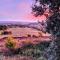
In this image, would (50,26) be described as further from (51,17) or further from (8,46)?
(8,46)

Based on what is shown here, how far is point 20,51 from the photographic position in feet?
65.8

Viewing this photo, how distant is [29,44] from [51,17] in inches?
385

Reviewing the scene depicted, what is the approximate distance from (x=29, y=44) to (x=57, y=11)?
10.1 m

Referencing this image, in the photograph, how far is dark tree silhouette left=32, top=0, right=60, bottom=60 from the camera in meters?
12.9

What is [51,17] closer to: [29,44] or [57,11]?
[57,11]

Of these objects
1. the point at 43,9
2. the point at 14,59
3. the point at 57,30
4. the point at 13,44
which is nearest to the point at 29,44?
the point at 13,44

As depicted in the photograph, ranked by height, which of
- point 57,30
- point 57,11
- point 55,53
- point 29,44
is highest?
point 57,11

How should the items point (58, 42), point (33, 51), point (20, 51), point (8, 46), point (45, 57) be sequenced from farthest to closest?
1. point (8, 46)
2. point (20, 51)
3. point (33, 51)
4. point (45, 57)
5. point (58, 42)

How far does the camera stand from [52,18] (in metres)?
14.0

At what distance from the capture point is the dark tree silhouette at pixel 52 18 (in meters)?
12.9

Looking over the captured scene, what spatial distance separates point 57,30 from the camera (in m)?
13.2

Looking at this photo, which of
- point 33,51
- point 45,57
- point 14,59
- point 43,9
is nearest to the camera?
point 45,57

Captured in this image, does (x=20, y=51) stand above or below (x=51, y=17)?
below

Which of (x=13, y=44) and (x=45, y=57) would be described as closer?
(x=45, y=57)
